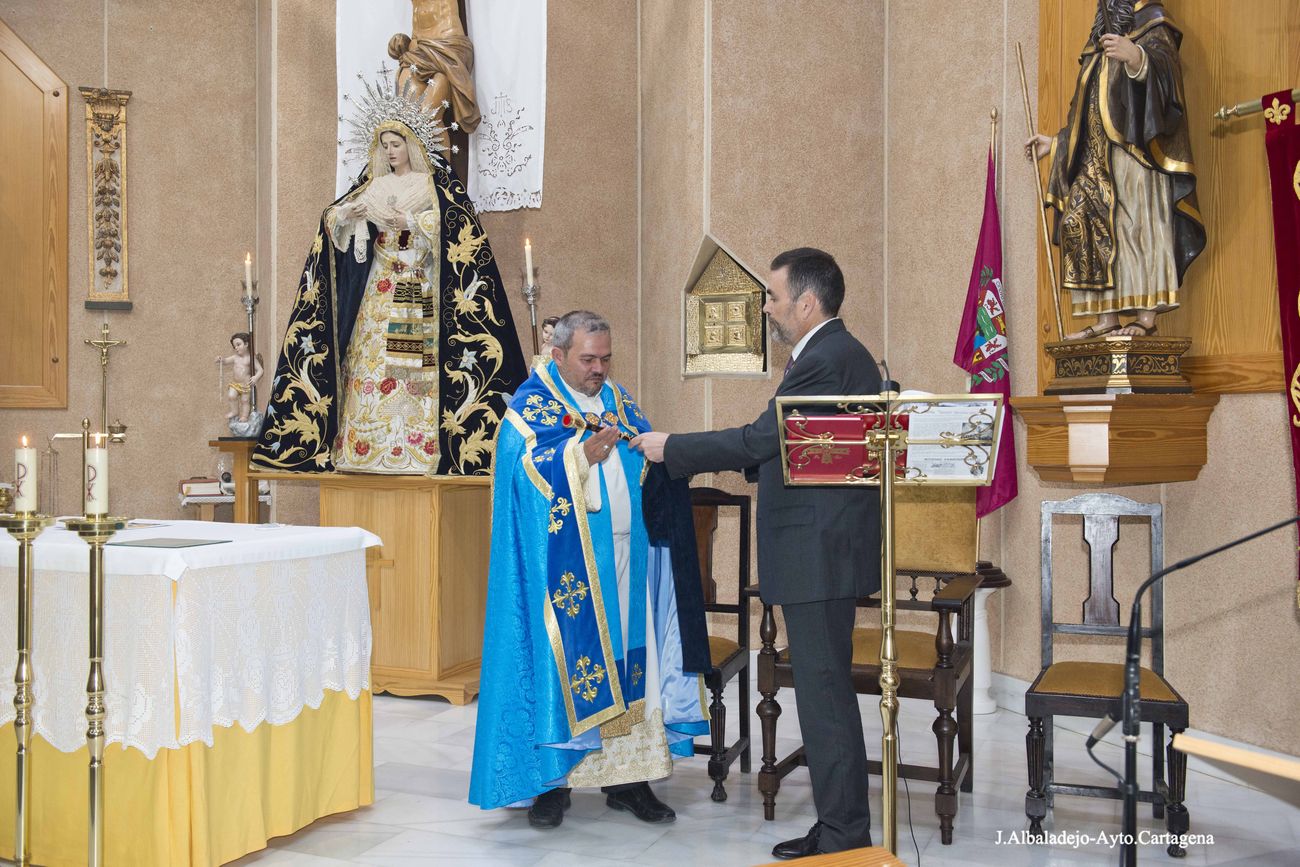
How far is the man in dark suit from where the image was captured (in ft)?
11.5

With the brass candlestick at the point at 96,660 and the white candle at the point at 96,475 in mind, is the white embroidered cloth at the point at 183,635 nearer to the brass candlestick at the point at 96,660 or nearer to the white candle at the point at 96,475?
the brass candlestick at the point at 96,660

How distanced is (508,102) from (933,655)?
4893 mm

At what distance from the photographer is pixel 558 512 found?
156 inches

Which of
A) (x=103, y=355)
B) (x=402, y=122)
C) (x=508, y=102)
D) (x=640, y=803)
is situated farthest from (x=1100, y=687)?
(x=103, y=355)

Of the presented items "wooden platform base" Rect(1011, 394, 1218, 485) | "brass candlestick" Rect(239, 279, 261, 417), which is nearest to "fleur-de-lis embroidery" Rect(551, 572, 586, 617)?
"wooden platform base" Rect(1011, 394, 1218, 485)

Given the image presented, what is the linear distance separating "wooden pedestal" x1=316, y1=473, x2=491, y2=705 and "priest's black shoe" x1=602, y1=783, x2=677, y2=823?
1862 millimetres

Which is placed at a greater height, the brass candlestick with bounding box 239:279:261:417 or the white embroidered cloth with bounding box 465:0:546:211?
the white embroidered cloth with bounding box 465:0:546:211

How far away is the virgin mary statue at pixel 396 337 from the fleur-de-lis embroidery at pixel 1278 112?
362 cm

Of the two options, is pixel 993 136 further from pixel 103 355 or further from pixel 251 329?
pixel 103 355

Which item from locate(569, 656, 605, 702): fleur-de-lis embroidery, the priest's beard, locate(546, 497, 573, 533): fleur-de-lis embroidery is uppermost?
the priest's beard

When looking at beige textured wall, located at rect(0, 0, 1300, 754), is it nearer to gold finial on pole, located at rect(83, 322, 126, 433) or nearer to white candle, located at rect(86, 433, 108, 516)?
gold finial on pole, located at rect(83, 322, 126, 433)

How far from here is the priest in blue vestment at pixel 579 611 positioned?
392cm

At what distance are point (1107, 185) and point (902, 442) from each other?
2.48 metres

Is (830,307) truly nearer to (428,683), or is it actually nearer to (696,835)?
(696,835)
